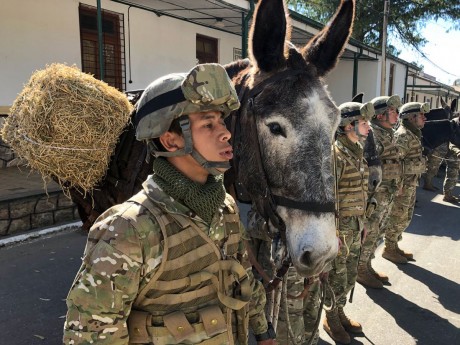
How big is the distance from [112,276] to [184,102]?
636 millimetres

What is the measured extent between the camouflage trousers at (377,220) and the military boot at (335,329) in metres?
1.17

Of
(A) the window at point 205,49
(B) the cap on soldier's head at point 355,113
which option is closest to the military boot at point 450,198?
(B) the cap on soldier's head at point 355,113

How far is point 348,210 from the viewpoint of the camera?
12.0 feet

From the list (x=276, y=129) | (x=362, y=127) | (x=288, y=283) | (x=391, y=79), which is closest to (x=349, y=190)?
(x=362, y=127)

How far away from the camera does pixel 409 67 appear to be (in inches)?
893

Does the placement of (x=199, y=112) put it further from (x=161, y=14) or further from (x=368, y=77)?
(x=368, y=77)

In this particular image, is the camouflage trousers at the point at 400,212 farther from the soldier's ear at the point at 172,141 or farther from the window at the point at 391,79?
the window at the point at 391,79

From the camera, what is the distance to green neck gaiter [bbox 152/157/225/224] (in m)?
1.41

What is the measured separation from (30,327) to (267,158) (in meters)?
2.94

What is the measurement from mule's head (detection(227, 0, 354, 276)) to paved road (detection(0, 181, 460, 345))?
2.52 m

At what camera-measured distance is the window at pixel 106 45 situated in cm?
884

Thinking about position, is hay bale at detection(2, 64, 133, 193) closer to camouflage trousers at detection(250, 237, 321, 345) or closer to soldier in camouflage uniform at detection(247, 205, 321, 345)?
soldier in camouflage uniform at detection(247, 205, 321, 345)

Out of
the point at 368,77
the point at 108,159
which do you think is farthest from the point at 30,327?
the point at 368,77

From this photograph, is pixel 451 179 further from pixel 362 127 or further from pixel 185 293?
pixel 185 293
